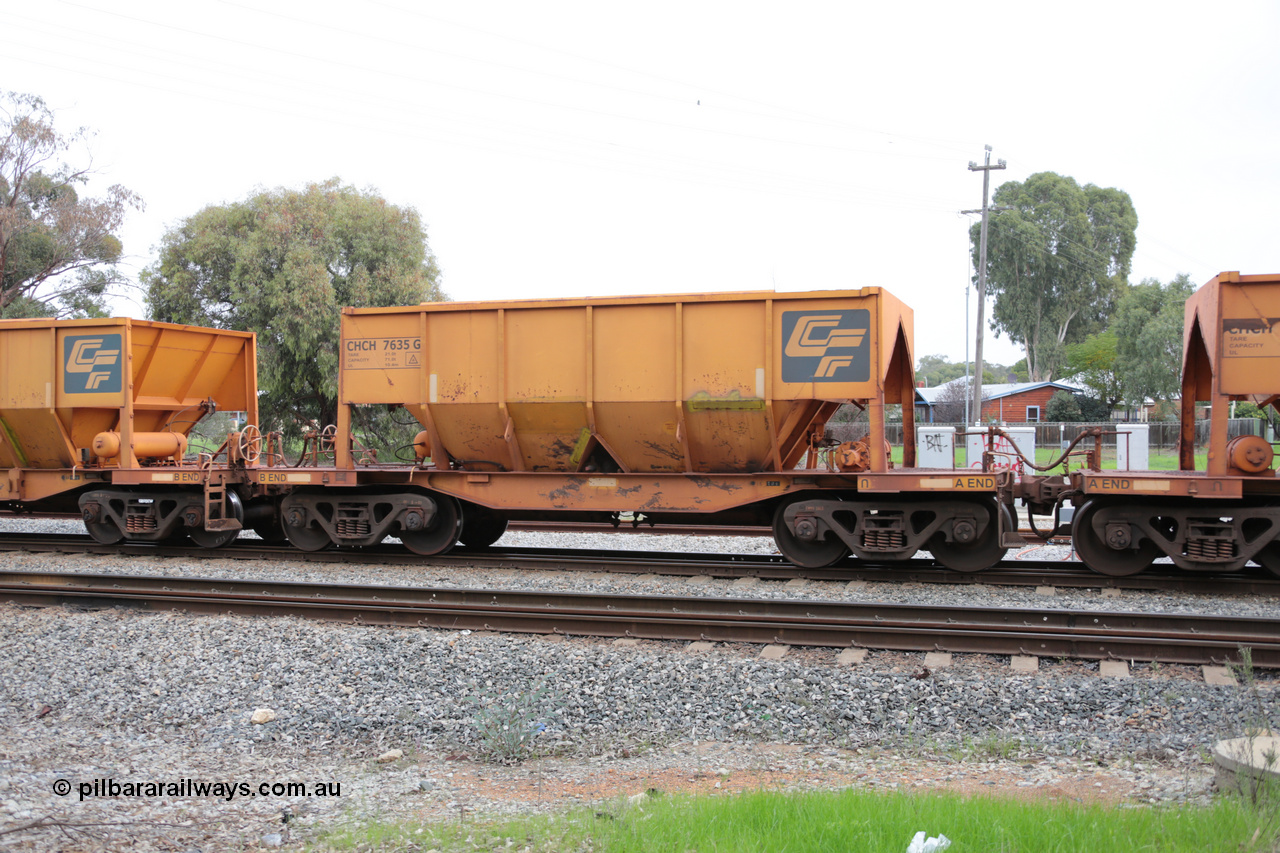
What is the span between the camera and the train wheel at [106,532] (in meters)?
11.8

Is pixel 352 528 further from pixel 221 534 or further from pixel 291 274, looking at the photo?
pixel 291 274

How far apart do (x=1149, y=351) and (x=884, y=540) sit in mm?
48387

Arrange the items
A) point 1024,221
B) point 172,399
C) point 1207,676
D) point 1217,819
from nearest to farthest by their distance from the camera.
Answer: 1. point 1217,819
2. point 1207,676
3. point 172,399
4. point 1024,221

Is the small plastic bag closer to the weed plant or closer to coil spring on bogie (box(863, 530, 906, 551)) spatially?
the weed plant

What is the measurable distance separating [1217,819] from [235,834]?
427 cm

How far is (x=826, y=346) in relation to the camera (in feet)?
31.0

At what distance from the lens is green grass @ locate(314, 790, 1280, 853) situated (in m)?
3.23

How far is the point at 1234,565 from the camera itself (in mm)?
8336

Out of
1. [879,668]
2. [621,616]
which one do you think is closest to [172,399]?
[621,616]

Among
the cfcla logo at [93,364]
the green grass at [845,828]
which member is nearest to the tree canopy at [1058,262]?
the cfcla logo at [93,364]

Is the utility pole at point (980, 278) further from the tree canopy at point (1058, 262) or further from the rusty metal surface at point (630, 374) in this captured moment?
the tree canopy at point (1058, 262)

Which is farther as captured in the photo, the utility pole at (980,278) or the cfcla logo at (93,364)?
the utility pole at (980,278)

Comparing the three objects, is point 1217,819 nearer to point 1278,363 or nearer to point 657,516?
point 1278,363

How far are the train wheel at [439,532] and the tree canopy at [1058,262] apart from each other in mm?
67972
